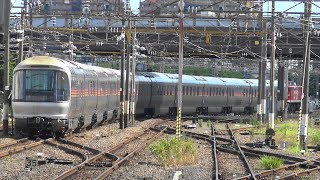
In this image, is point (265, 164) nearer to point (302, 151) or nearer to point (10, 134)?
point (302, 151)

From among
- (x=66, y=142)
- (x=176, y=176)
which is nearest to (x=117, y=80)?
(x=66, y=142)

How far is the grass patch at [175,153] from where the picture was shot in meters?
18.1

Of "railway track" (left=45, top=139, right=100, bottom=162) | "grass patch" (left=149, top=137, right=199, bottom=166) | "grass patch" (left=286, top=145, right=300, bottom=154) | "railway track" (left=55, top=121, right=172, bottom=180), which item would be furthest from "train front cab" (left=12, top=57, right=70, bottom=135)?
"grass patch" (left=286, top=145, right=300, bottom=154)

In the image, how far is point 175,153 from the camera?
18.3m

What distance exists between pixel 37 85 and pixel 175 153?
764cm

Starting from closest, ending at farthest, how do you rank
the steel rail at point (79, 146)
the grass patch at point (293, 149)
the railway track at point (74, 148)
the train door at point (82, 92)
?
the railway track at point (74, 148), the steel rail at point (79, 146), the grass patch at point (293, 149), the train door at point (82, 92)

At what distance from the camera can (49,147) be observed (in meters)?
21.5

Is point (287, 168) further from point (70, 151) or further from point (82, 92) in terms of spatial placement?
point (82, 92)

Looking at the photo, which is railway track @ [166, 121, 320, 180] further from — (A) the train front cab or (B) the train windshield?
(B) the train windshield

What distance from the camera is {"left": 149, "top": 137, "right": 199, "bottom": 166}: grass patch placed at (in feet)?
59.4

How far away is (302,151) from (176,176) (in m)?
9.46

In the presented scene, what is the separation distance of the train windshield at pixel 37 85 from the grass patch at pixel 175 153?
5906mm

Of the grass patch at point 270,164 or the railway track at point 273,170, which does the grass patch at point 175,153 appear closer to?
the railway track at point 273,170

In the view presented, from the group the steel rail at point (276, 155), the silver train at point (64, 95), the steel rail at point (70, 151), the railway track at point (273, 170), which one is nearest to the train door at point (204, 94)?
the silver train at point (64, 95)
